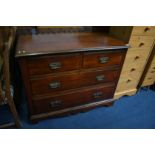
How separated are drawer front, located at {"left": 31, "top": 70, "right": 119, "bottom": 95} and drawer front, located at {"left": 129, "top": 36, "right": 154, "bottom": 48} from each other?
1.14ft

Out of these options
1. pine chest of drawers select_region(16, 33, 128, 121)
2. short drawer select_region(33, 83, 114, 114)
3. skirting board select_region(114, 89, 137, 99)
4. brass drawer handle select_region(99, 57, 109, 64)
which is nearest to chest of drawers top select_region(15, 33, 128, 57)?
pine chest of drawers select_region(16, 33, 128, 121)

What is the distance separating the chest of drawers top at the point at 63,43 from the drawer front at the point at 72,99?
49 cm

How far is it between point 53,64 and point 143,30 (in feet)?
3.22

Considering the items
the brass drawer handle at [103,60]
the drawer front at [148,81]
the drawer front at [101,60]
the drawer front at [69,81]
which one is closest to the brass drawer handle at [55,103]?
the drawer front at [69,81]

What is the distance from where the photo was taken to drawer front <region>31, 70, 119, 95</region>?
1320 millimetres

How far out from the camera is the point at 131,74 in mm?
1862

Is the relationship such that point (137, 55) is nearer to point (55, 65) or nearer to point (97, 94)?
point (97, 94)

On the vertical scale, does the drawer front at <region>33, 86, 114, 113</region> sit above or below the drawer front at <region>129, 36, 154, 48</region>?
below

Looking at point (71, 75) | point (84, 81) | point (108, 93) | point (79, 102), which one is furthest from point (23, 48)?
point (108, 93)

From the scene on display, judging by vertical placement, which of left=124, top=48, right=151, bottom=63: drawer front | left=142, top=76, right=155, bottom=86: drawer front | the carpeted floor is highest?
left=124, top=48, right=151, bottom=63: drawer front

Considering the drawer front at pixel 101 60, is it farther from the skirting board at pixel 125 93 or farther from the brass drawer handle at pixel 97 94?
the skirting board at pixel 125 93

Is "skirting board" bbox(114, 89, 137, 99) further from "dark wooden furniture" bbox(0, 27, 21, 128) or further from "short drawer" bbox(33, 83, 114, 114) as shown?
"dark wooden furniture" bbox(0, 27, 21, 128)

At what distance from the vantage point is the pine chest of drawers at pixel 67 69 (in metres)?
1.20

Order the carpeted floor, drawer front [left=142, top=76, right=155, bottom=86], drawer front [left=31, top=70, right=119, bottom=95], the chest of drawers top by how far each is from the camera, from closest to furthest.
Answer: the chest of drawers top, drawer front [left=31, top=70, right=119, bottom=95], the carpeted floor, drawer front [left=142, top=76, right=155, bottom=86]
